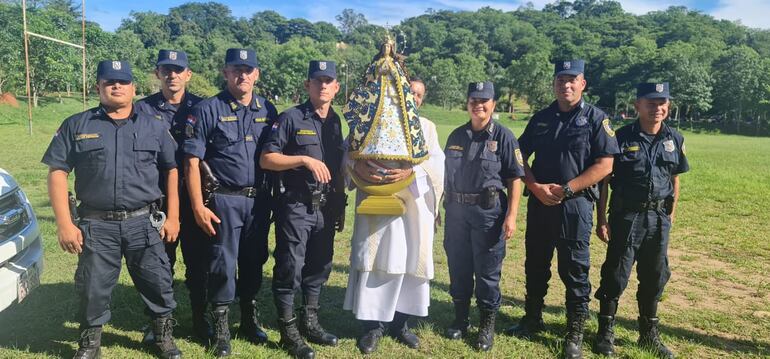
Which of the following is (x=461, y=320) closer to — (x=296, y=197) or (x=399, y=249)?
(x=399, y=249)

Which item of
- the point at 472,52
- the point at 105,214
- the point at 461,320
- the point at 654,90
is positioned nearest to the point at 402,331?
the point at 461,320

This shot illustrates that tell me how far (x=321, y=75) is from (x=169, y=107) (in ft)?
4.78

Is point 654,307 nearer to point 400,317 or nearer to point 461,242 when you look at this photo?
point 461,242

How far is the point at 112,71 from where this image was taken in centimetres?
341

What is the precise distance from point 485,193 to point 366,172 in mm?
988

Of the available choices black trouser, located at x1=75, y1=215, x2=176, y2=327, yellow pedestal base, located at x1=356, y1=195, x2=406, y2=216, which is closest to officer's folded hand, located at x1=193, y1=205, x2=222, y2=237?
black trouser, located at x1=75, y1=215, x2=176, y2=327

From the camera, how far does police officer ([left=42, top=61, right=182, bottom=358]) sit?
11.0 ft

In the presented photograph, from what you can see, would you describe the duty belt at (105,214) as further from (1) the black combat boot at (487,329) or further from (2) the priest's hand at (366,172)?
(1) the black combat boot at (487,329)

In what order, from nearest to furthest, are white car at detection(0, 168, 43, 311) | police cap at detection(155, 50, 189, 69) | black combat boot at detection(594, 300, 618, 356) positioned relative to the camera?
white car at detection(0, 168, 43, 311)
black combat boot at detection(594, 300, 618, 356)
police cap at detection(155, 50, 189, 69)

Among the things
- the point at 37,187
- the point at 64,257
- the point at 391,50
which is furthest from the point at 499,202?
the point at 37,187

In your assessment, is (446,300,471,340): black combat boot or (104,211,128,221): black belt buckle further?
(446,300,471,340): black combat boot

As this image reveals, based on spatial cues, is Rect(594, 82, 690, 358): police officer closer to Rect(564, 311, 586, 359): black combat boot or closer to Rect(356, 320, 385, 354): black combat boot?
Rect(564, 311, 586, 359): black combat boot

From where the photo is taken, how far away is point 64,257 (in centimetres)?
608

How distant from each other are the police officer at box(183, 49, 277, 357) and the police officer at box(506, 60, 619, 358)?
2.19m
